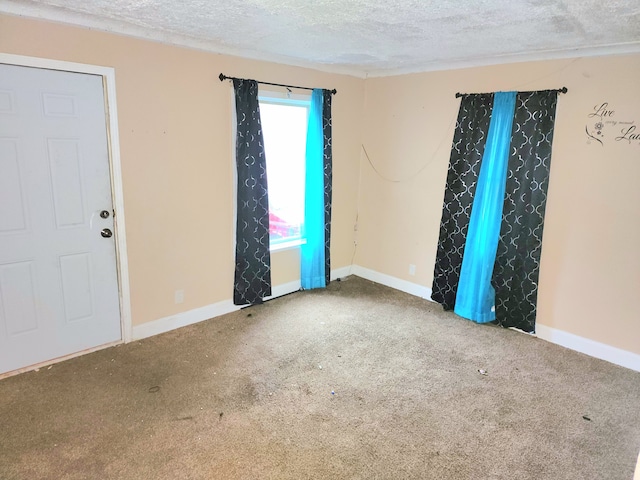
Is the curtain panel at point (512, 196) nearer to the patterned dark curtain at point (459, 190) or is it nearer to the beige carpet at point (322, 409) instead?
the patterned dark curtain at point (459, 190)

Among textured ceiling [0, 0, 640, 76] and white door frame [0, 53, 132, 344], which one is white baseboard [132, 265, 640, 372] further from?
textured ceiling [0, 0, 640, 76]

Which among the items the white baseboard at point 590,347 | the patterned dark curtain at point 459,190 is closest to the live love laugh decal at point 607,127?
the patterned dark curtain at point 459,190

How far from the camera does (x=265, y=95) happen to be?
379cm

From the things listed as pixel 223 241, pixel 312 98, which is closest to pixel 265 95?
pixel 312 98

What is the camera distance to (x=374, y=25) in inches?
101

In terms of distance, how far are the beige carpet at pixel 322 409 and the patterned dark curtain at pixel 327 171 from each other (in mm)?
1084

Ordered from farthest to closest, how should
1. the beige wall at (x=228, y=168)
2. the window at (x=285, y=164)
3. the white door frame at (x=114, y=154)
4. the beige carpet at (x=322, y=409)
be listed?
the window at (x=285, y=164)
the beige wall at (x=228, y=168)
the white door frame at (x=114, y=154)
the beige carpet at (x=322, y=409)

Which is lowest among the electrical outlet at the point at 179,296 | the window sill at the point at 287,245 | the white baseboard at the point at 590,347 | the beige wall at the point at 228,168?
the white baseboard at the point at 590,347

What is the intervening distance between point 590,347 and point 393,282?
6.53 feet

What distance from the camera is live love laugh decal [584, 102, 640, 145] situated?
3012 millimetres

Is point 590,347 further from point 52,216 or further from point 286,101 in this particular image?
point 52,216

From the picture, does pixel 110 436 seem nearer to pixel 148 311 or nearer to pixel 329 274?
pixel 148 311

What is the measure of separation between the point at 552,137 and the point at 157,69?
3.17m

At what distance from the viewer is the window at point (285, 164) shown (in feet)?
13.2
